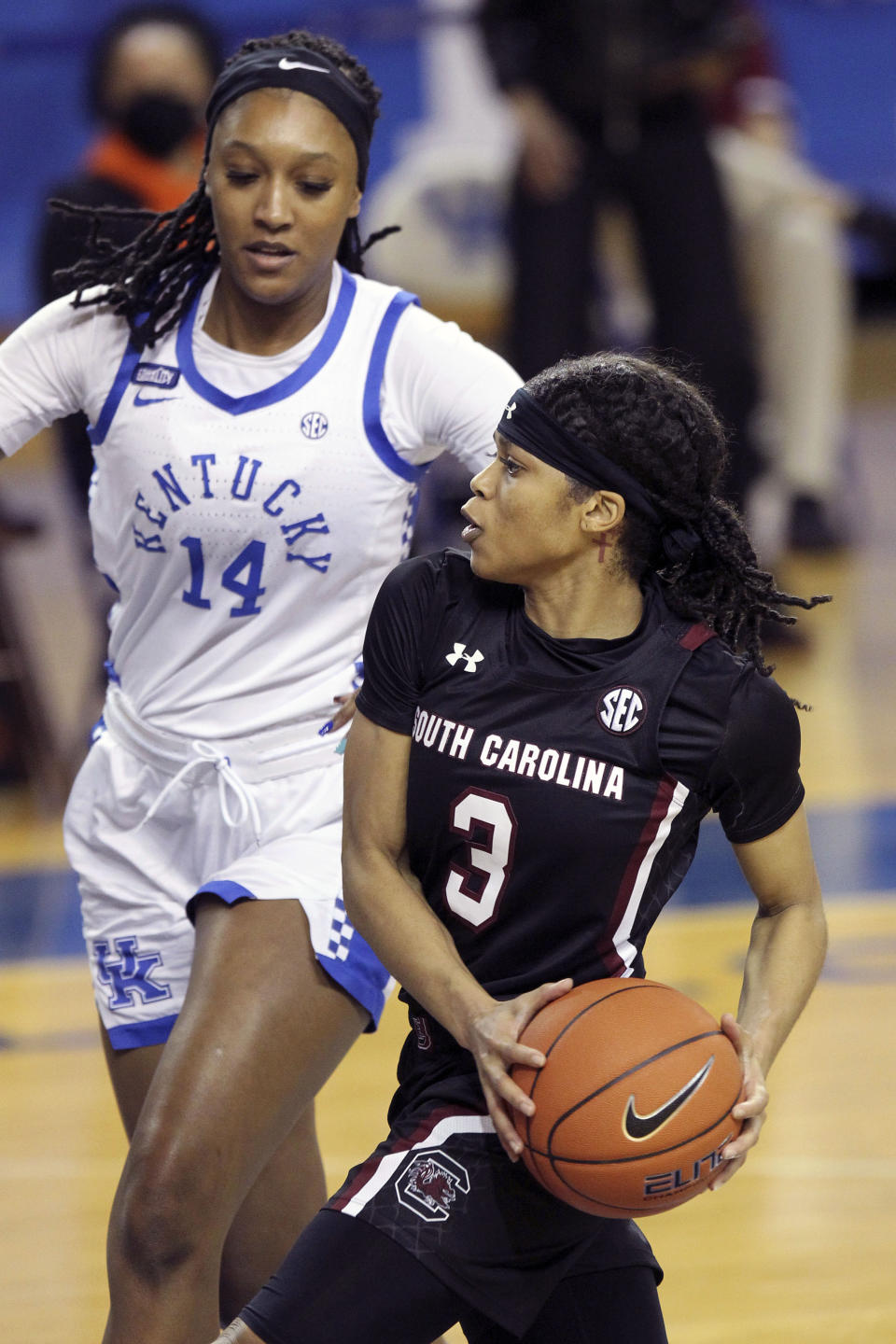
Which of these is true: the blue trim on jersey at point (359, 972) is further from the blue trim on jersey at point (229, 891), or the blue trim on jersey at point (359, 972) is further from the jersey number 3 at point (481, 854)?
the jersey number 3 at point (481, 854)

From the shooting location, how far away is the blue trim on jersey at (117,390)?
315 centimetres

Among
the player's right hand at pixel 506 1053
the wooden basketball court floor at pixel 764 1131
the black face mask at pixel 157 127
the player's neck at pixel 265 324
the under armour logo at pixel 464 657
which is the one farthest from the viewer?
Answer: the black face mask at pixel 157 127

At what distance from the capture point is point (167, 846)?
3211 mm

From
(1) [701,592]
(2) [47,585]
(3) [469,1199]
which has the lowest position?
(2) [47,585]

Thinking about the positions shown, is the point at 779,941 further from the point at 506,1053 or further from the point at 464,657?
the point at 464,657

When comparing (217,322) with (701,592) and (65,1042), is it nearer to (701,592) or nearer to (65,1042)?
(701,592)

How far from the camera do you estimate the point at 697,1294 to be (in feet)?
12.3

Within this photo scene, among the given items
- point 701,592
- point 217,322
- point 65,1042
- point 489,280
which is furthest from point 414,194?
point 701,592

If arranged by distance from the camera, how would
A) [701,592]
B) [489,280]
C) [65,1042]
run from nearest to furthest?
[701,592]
[65,1042]
[489,280]

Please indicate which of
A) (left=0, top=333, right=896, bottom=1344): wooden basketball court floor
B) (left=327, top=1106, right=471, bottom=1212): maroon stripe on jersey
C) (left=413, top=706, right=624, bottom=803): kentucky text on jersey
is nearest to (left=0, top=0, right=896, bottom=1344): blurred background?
(left=0, top=333, right=896, bottom=1344): wooden basketball court floor

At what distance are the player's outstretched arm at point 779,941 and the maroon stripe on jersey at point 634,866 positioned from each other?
A: 0.12 meters

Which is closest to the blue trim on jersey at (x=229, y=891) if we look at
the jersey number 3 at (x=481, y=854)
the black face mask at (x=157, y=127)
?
the jersey number 3 at (x=481, y=854)

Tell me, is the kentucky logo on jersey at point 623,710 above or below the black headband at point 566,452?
below

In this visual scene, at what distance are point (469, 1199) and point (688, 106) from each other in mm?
6288
